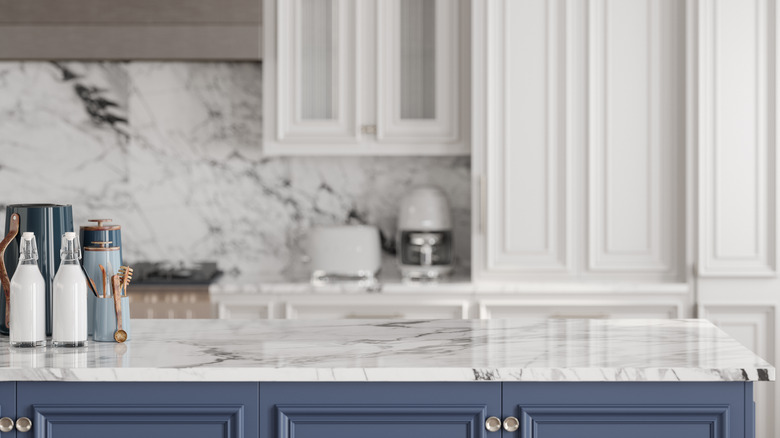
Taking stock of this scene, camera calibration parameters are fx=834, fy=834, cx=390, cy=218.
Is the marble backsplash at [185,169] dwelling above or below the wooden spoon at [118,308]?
above

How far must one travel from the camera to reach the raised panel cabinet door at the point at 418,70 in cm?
339

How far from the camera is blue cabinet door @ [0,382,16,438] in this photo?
1615mm

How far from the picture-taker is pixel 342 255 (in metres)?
3.46

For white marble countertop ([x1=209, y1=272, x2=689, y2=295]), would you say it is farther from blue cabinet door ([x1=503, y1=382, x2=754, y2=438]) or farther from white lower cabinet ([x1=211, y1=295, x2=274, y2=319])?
blue cabinet door ([x1=503, y1=382, x2=754, y2=438])

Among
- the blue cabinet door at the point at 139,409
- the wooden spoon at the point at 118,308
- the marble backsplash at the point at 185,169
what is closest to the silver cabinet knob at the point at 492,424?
the blue cabinet door at the point at 139,409

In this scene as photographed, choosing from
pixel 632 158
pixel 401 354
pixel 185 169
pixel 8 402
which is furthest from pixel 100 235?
pixel 632 158

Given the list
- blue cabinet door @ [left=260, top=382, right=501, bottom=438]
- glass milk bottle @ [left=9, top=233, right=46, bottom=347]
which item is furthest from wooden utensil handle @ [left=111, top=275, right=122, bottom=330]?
blue cabinet door @ [left=260, top=382, right=501, bottom=438]

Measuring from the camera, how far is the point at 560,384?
1.62m

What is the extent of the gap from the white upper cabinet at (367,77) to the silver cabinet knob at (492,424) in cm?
189

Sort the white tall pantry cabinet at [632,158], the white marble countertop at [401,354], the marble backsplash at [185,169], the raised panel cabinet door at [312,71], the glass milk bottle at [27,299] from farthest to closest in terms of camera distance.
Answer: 1. the marble backsplash at [185,169]
2. the raised panel cabinet door at [312,71]
3. the white tall pantry cabinet at [632,158]
4. the glass milk bottle at [27,299]
5. the white marble countertop at [401,354]

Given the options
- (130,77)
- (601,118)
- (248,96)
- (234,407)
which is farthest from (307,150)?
(234,407)

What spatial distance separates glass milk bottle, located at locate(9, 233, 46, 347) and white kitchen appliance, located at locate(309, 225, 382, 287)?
1743 mm

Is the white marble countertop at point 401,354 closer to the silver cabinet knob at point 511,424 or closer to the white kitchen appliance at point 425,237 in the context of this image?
the silver cabinet knob at point 511,424

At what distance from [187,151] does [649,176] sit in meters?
2.00
